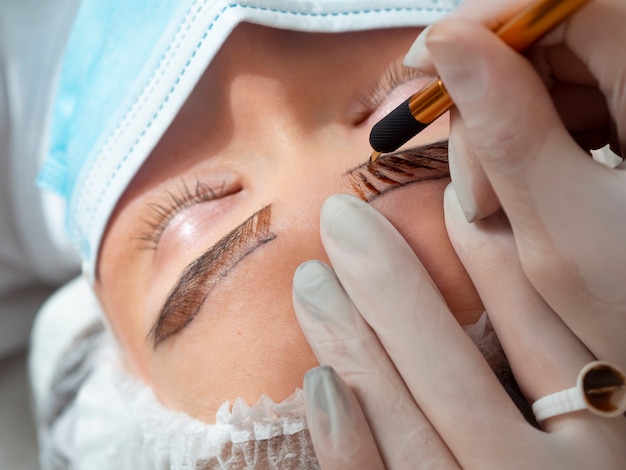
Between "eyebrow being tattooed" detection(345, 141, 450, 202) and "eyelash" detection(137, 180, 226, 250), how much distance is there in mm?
238

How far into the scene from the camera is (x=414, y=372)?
0.68 meters

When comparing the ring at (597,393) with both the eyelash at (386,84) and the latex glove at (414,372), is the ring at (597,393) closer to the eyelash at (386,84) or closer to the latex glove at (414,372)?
the latex glove at (414,372)

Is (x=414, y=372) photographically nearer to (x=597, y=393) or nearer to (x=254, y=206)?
(x=597, y=393)

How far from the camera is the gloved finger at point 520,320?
2.16 ft

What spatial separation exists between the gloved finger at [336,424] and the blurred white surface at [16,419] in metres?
1.35

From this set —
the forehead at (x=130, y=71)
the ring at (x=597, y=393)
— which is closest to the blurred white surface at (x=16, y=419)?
the forehead at (x=130, y=71)

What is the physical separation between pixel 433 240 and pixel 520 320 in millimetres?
149

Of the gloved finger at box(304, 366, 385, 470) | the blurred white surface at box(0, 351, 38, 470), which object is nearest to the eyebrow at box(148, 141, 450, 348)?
the gloved finger at box(304, 366, 385, 470)

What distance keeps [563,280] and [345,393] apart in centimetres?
27

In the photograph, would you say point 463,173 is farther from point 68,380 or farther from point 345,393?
point 68,380

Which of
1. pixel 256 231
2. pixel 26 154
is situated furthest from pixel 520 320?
pixel 26 154

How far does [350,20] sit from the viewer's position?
92 centimetres

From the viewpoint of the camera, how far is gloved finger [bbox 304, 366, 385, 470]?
0.68 metres

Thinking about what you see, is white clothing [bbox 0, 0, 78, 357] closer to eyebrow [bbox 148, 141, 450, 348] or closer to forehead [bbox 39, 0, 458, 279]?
forehead [bbox 39, 0, 458, 279]
